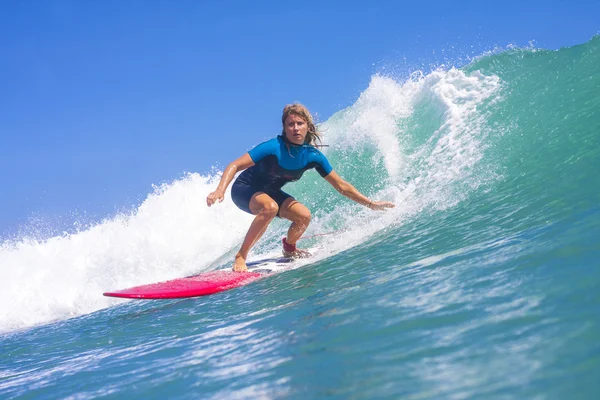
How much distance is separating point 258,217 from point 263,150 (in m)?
0.67

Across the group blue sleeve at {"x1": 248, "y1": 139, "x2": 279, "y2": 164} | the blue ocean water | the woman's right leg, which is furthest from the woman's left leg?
blue sleeve at {"x1": 248, "y1": 139, "x2": 279, "y2": 164}

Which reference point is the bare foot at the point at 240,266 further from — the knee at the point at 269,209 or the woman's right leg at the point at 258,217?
the knee at the point at 269,209

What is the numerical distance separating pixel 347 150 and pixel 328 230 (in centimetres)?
328

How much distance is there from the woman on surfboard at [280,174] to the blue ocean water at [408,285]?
549 mm

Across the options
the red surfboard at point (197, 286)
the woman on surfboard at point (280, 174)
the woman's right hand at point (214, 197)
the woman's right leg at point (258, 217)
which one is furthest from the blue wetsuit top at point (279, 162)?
the red surfboard at point (197, 286)

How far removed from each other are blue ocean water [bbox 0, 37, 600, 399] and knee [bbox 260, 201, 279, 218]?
0.60m

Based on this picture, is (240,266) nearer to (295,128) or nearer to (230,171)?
(230,171)

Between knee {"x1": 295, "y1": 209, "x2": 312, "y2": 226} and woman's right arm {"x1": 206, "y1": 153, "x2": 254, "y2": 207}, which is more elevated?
woman's right arm {"x1": 206, "y1": 153, "x2": 254, "y2": 207}

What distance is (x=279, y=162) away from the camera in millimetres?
5781

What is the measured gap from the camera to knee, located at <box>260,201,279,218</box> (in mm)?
5668

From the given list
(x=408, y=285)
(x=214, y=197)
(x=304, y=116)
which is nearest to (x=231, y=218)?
(x=304, y=116)

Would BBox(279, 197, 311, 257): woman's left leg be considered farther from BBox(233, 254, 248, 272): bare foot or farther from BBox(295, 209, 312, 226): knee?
BBox(233, 254, 248, 272): bare foot

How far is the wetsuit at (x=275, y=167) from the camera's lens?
573 centimetres

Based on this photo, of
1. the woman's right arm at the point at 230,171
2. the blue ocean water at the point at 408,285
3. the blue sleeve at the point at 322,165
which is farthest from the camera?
the blue sleeve at the point at 322,165
